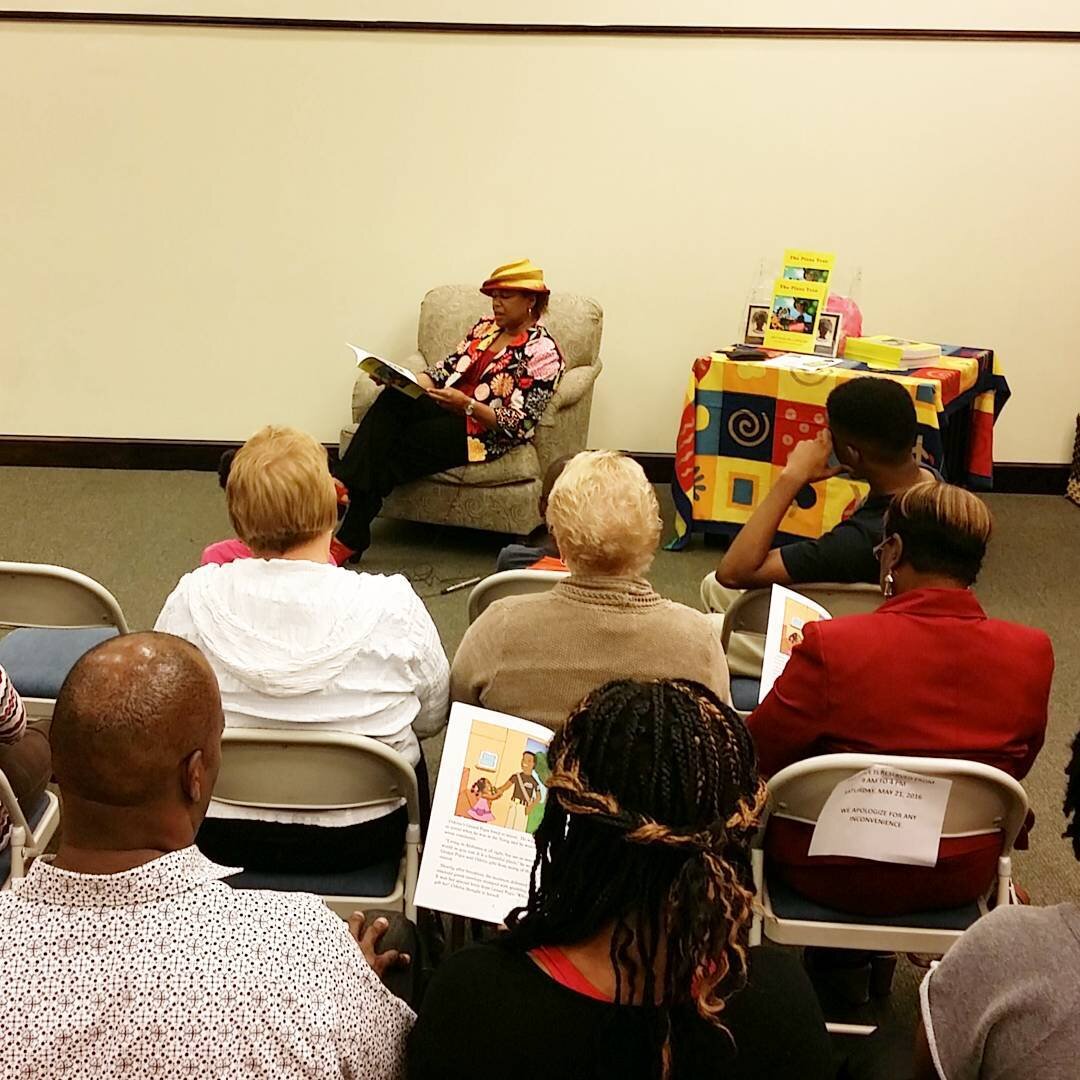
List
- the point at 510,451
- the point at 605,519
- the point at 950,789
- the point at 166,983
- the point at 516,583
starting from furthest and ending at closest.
→ 1. the point at 510,451
2. the point at 516,583
3. the point at 605,519
4. the point at 950,789
5. the point at 166,983

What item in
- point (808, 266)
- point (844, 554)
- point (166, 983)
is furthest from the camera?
point (808, 266)

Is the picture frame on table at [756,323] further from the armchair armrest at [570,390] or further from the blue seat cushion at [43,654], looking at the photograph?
the blue seat cushion at [43,654]

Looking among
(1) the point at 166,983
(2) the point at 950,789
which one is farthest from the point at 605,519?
(1) the point at 166,983

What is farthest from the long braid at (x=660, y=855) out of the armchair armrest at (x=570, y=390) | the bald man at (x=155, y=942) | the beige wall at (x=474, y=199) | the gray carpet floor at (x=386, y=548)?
the beige wall at (x=474, y=199)

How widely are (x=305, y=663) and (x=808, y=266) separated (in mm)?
3171

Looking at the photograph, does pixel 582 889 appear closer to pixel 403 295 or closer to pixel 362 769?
pixel 362 769

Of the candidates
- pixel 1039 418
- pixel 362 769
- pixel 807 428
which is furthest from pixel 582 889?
pixel 1039 418

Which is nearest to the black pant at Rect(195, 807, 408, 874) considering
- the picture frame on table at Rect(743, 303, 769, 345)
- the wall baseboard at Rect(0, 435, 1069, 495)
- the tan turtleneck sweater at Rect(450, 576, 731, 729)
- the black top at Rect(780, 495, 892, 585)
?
the tan turtleneck sweater at Rect(450, 576, 731, 729)

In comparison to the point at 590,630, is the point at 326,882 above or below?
below

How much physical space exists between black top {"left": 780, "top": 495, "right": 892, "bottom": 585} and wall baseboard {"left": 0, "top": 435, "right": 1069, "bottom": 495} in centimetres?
262

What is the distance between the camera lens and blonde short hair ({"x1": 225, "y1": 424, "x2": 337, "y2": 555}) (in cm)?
187

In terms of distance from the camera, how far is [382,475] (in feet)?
13.5

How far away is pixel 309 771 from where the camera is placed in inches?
64.7

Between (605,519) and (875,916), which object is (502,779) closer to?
(605,519)
